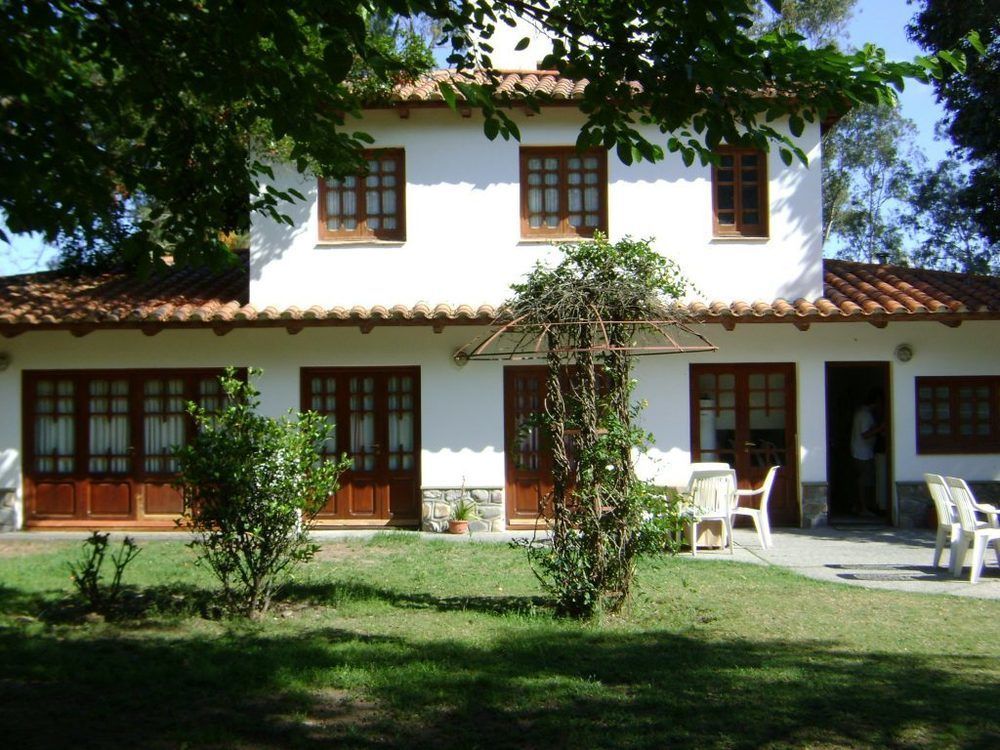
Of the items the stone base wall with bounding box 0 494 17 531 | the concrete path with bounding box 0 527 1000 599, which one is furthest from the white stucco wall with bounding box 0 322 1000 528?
the stone base wall with bounding box 0 494 17 531

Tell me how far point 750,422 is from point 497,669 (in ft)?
27.5

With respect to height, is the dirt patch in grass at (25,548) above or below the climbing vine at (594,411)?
below

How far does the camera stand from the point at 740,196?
1381cm

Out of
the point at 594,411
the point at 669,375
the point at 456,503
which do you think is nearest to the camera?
the point at 594,411

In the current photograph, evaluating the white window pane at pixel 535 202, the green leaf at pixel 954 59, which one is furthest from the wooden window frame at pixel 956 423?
the green leaf at pixel 954 59

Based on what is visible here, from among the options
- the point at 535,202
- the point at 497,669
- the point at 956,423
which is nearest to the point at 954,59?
the point at 497,669

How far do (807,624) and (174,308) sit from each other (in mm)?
8920

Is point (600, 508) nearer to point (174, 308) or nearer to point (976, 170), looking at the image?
point (174, 308)

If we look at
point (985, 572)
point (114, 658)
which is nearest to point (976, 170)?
point (985, 572)

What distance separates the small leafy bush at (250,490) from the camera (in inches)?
296

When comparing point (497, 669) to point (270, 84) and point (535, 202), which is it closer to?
point (270, 84)

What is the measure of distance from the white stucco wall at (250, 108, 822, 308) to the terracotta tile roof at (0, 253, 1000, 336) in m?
0.48

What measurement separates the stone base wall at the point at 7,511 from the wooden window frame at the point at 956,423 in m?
12.4

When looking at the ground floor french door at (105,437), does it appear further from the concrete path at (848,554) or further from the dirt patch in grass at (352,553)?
the dirt patch in grass at (352,553)
